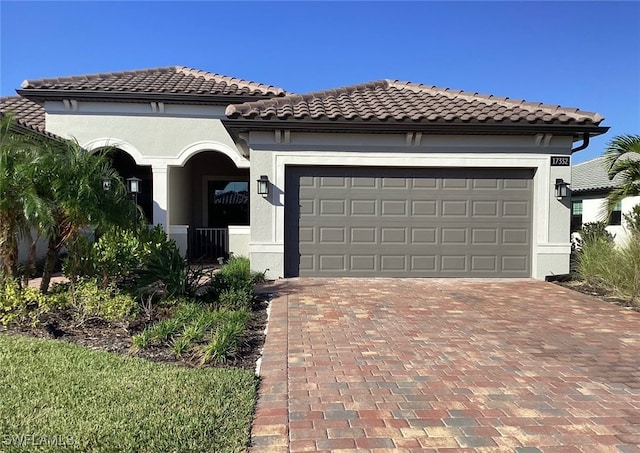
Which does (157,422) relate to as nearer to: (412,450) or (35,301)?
(412,450)

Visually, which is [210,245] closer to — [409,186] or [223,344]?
[409,186]

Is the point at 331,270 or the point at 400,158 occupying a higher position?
the point at 400,158

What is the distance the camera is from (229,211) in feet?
50.0

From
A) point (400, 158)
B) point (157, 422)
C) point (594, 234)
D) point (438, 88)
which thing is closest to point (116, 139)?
point (400, 158)

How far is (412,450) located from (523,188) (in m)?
8.50

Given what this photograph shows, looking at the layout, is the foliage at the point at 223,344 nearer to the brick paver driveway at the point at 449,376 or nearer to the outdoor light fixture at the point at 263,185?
the brick paver driveway at the point at 449,376

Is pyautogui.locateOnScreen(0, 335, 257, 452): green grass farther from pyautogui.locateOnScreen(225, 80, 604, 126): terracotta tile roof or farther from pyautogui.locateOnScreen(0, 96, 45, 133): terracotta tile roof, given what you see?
pyautogui.locateOnScreen(0, 96, 45, 133): terracotta tile roof

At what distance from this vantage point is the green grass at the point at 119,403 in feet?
9.89

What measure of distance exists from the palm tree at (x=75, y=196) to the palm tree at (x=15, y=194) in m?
0.16

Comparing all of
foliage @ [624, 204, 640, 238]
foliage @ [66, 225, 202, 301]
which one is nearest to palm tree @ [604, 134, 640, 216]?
foliage @ [624, 204, 640, 238]

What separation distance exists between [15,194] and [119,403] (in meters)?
3.82

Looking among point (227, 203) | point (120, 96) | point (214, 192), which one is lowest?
point (227, 203)

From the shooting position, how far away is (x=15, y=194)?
226 inches

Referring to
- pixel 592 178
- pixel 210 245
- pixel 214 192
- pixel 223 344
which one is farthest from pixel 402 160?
pixel 592 178
